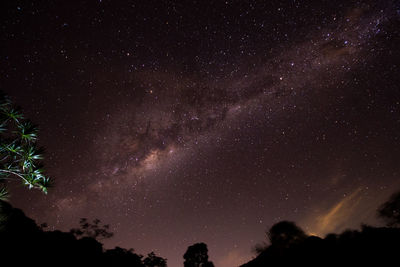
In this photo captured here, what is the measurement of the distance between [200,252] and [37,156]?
27.3m

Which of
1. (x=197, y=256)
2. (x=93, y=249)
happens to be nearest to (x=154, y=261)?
(x=197, y=256)

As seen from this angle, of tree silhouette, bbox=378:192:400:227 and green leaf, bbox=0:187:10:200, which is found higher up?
green leaf, bbox=0:187:10:200

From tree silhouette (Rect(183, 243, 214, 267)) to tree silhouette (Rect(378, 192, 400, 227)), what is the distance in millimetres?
31798

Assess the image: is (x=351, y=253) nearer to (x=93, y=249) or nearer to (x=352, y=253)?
(x=352, y=253)

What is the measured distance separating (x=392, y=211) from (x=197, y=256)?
33.9 m

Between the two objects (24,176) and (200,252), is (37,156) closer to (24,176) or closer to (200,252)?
(24,176)

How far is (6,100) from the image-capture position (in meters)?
5.27

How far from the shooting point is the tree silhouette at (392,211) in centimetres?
3228

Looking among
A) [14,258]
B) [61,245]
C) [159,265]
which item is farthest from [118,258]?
[14,258]

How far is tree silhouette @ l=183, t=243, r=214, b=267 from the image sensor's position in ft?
87.9

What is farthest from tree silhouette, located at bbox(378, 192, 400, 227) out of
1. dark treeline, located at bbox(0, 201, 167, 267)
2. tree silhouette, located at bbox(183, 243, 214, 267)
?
dark treeline, located at bbox(0, 201, 167, 267)

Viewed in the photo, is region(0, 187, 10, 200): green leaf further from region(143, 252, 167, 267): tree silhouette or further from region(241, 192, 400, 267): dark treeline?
region(143, 252, 167, 267): tree silhouette

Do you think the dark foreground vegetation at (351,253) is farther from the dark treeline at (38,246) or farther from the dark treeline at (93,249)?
the dark treeline at (38,246)

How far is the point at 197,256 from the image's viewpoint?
27.1 metres
